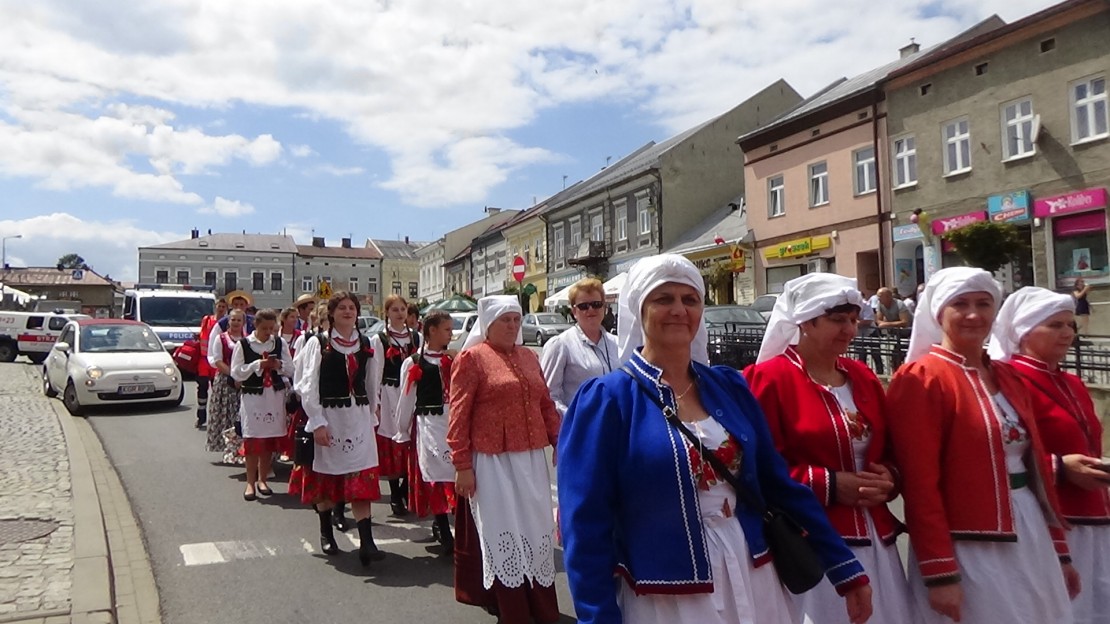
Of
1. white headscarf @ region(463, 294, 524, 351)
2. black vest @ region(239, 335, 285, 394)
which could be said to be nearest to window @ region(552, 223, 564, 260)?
black vest @ region(239, 335, 285, 394)

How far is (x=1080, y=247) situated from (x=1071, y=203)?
3.51ft

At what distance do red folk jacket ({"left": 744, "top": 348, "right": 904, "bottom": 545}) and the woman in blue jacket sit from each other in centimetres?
30

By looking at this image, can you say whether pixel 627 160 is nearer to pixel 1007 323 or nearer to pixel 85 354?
pixel 85 354

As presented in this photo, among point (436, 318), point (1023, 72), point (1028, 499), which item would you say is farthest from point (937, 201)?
point (1028, 499)

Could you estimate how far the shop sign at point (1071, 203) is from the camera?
18.3 metres

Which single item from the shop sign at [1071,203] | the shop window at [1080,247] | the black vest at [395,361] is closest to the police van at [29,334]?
the black vest at [395,361]

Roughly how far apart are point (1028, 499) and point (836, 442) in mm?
761

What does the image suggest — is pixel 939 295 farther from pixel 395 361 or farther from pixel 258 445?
pixel 258 445

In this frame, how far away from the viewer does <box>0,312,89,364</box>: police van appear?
2730cm

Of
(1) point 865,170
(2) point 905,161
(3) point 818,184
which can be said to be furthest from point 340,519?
(3) point 818,184

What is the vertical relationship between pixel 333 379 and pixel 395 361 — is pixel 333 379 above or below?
below

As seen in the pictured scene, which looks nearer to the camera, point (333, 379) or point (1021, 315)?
point (1021, 315)

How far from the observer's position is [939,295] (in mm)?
3031

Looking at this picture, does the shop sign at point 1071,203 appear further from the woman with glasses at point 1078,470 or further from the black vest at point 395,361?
the woman with glasses at point 1078,470
